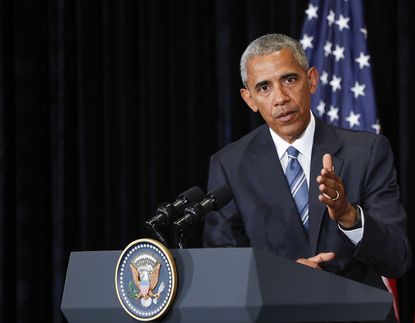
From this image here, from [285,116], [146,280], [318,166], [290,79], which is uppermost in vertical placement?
[290,79]

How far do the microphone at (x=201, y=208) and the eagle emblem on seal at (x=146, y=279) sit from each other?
103mm

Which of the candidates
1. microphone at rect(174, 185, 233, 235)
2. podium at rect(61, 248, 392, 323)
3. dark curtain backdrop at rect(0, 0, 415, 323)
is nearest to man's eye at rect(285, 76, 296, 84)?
microphone at rect(174, 185, 233, 235)

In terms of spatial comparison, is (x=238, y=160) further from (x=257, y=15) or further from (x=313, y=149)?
(x=257, y=15)

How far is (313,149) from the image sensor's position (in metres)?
2.29

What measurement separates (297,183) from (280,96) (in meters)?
0.26

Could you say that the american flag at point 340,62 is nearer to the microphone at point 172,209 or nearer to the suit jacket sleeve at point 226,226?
the suit jacket sleeve at point 226,226

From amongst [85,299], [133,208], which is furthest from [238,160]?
[133,208]

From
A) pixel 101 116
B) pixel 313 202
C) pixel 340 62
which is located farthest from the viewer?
pixel 101 116

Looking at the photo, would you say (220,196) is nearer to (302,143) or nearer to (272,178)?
(272,178)

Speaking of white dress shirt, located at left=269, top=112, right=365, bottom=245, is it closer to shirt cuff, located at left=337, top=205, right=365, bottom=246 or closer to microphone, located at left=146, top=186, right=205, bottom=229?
shirt cuff, located at left=337, top=205, right=365, bottom=246

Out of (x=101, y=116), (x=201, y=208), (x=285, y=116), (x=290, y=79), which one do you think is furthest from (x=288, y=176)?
(x=101, y=116)

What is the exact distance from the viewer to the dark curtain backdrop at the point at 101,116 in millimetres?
4145

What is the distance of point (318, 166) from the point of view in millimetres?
2232

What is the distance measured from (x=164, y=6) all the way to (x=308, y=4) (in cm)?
80
